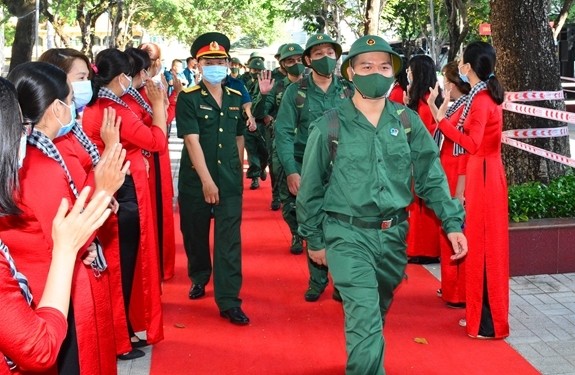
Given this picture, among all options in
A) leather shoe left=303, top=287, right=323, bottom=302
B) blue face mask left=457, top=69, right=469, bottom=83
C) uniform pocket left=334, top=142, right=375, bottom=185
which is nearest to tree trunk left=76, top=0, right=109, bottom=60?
leather shoe left=303, top=287, right=323, bottom=302

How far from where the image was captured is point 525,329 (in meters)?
6.36

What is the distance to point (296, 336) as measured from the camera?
20.5 ft

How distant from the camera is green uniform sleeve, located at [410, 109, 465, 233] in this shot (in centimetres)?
485

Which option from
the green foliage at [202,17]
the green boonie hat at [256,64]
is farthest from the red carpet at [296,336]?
the green foliage at [202,17]

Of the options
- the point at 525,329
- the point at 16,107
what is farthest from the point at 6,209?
the point at 525,329

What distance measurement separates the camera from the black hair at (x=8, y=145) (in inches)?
105

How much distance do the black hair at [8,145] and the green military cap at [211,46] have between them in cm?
387

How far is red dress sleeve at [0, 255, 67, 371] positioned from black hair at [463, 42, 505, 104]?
13.9 ft

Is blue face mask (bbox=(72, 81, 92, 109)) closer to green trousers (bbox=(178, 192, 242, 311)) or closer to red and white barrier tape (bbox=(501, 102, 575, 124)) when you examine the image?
green trousers (bbox=(178, 192, 242, 311))

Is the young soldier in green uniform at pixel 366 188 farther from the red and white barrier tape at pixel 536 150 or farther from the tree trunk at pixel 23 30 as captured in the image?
the tree trunk at pixel 23 30

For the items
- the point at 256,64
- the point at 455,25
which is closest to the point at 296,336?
the point at 256,64

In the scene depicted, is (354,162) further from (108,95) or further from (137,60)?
(137,60)

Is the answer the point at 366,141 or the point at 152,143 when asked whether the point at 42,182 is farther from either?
the point at 152,143

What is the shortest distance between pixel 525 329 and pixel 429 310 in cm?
82
